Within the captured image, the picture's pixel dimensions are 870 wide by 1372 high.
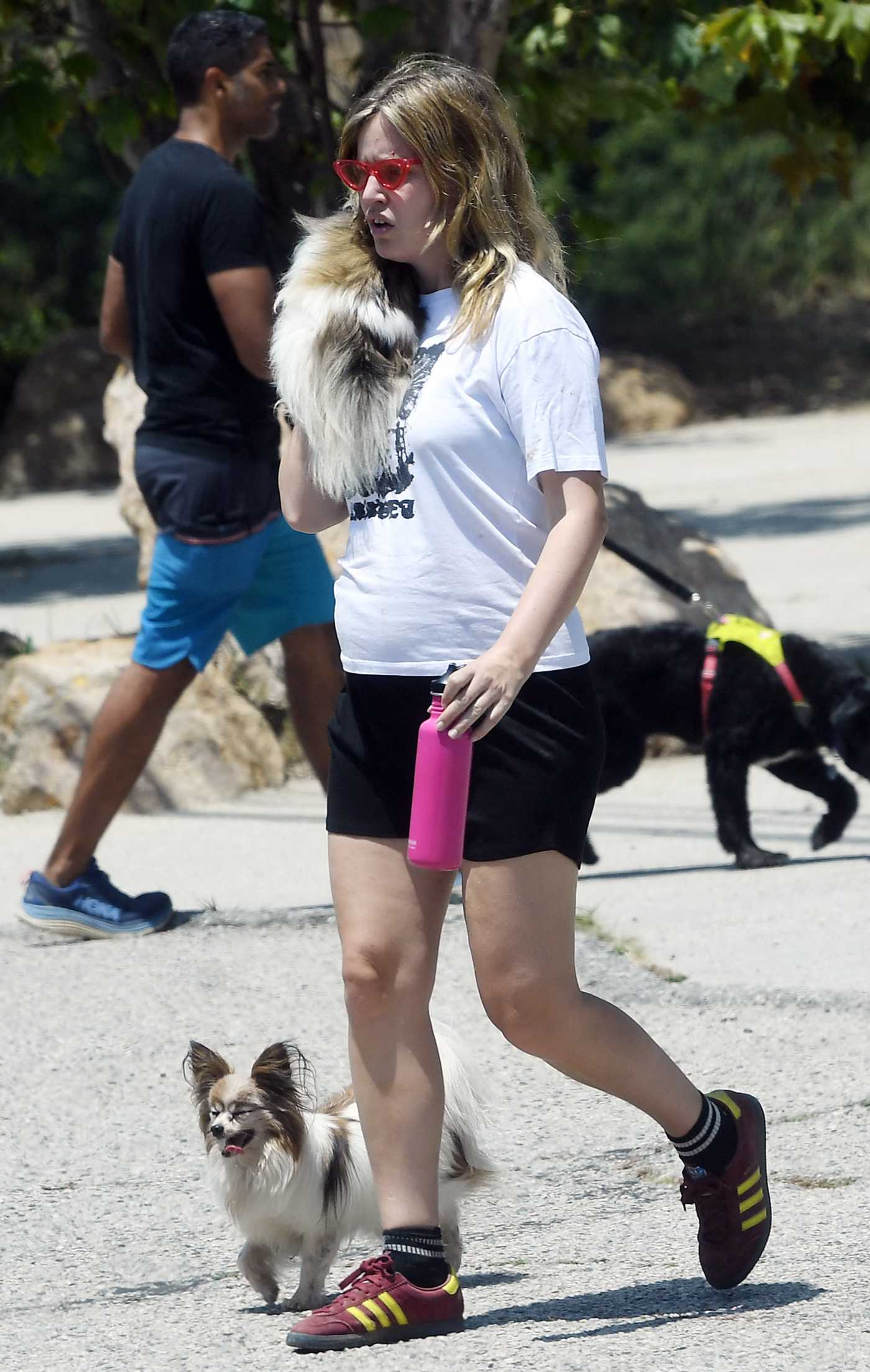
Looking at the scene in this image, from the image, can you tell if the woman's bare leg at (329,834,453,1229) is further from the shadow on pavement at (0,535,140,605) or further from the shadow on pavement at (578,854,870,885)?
the shadow on pavement at (0,535,140,605)

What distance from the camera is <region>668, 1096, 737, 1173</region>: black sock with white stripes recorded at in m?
3.05

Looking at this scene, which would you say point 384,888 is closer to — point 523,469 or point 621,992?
point 523,469

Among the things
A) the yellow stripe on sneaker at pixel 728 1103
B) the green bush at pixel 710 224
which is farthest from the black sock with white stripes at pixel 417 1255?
the green bush at pixel 710 224

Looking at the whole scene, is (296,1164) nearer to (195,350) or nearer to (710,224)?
(195,350)

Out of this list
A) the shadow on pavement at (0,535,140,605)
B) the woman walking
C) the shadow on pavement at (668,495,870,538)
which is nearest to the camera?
the woman walking

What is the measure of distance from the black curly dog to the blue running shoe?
145 centimetres

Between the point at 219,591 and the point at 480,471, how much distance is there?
233 centimetres

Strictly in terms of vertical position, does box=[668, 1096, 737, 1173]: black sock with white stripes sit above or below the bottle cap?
below

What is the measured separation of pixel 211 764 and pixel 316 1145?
4050 millimetres

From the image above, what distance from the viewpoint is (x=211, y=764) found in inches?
279

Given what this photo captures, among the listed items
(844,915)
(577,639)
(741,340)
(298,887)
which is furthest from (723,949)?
(741,340)

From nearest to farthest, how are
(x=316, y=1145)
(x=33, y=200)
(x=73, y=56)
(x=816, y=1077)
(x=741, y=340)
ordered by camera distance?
(x=316, y=1145), (x=816, y=1077), (x=73, y=56), (x=33, y=200), (x=741, y=340)

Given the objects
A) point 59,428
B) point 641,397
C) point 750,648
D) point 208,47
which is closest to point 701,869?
point 750,648

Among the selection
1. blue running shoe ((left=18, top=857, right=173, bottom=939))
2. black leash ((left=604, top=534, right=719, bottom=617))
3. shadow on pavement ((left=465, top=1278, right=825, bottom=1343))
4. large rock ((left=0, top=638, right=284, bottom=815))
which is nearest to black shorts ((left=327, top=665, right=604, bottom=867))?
shadow on pavement ((left=465, top=1278, right=825, bottom=1343))
